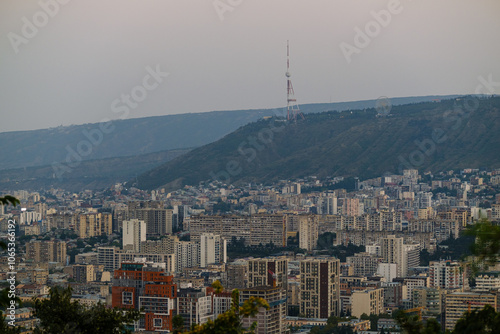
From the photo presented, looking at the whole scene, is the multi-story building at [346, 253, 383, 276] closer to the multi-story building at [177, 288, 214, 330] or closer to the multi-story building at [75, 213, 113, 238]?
the multi-story building at [177, 288, 214, 330]

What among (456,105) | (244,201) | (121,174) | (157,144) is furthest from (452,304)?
(157,144)

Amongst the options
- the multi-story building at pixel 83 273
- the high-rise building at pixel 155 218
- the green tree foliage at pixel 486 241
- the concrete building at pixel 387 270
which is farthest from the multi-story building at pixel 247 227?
the green tree foliage at pixel 486 241

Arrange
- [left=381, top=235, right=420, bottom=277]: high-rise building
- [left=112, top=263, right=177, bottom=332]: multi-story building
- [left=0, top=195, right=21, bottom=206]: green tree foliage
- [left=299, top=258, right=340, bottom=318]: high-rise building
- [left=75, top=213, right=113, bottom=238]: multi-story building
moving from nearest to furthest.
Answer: [left=0, top=195, right=21, bottom=206]: green tree foliage → [left=112, top=263, right=177, bottom=332]: multi-story building → [left=299, top=258, right=340, bottom=318]: high-rise building → [left=381, top=235, right=420, bottom=277]: high-rise building → [left=75, top=213, right=113, bottom=238]: multi-story building

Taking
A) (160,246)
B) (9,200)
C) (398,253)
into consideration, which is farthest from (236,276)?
(9,200)

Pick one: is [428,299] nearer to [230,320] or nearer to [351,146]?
[230,320]

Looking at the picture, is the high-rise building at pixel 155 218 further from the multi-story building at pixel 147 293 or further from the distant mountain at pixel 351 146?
the distant mountain at pixel 351 146

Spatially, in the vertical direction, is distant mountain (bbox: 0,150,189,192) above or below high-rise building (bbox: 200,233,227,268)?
above

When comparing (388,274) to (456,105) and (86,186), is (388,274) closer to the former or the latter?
(456,105)

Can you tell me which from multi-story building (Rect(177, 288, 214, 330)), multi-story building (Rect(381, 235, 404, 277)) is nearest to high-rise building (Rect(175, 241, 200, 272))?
multi-story building (Rect(381, 235, 404, 277))
